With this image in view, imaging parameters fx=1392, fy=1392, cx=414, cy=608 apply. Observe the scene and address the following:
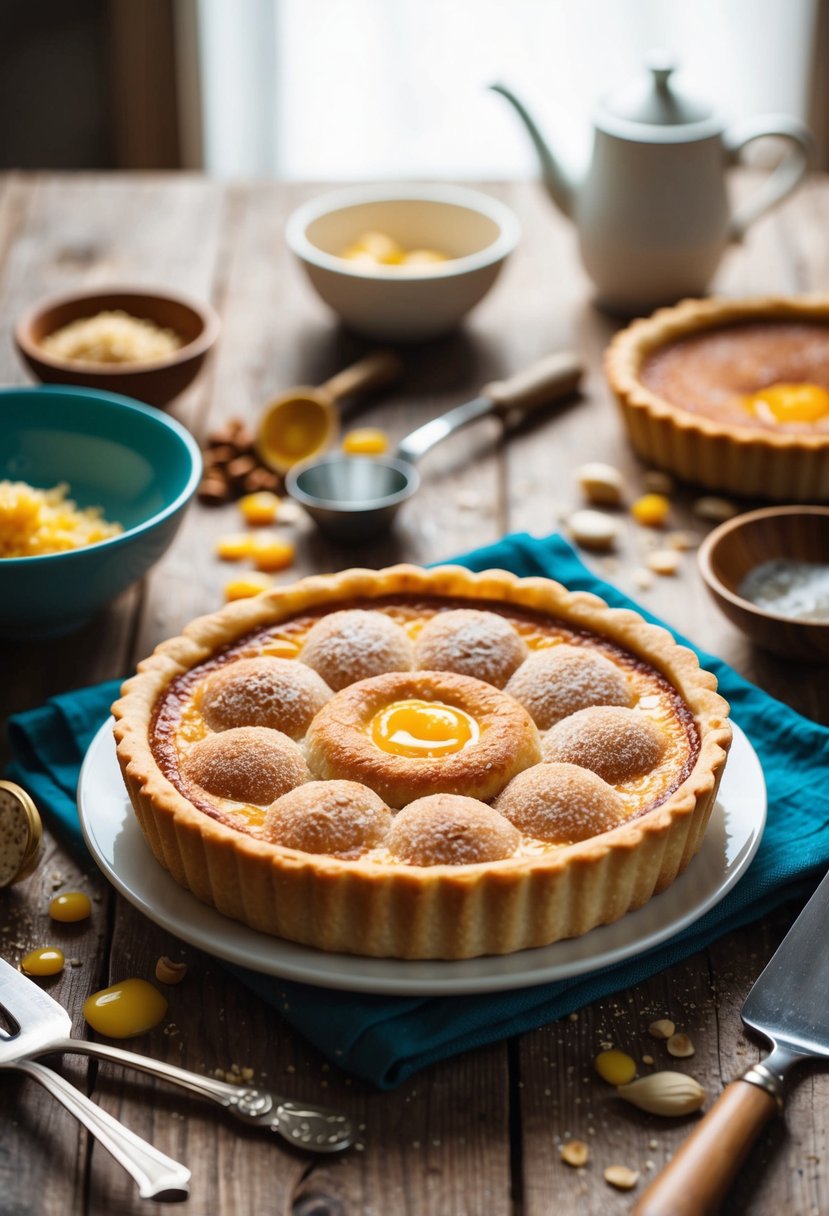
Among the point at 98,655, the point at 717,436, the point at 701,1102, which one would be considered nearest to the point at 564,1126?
the point at 701,1102

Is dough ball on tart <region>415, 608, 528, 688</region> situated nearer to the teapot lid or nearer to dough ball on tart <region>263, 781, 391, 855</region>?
dough ball on tart <region>263, 781, 391, 855</region>

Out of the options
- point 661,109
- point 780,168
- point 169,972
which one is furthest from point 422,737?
point 780,168

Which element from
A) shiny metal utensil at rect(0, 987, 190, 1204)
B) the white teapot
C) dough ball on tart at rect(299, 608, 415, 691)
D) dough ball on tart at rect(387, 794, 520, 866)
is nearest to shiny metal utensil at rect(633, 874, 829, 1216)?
dough ball on tart at rect(387, 794, 520, 866)

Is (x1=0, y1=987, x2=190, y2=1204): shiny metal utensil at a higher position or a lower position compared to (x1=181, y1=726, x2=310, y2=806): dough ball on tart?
lower

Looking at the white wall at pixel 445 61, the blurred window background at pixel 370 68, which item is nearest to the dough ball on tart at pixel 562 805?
the blurred window background at pixel 370 68

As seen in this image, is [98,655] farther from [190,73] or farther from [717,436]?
[190,73]
